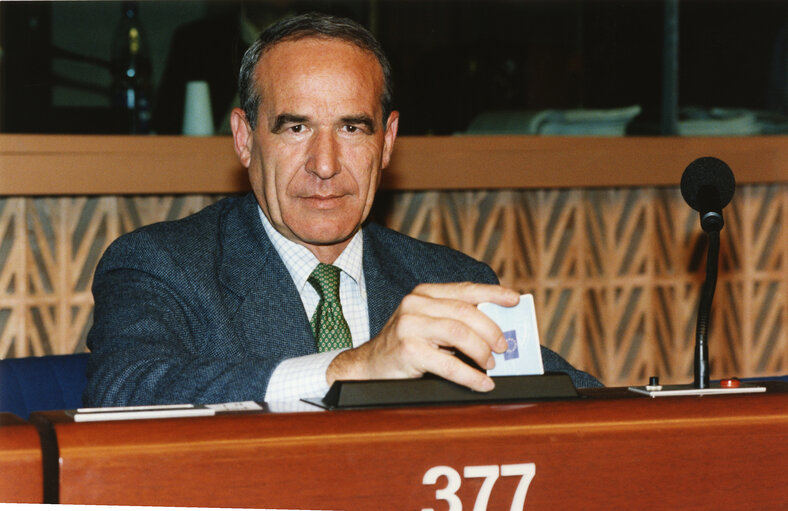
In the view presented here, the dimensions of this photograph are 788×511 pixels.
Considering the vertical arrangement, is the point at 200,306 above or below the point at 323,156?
below

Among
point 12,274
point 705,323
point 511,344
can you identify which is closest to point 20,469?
point 511,344

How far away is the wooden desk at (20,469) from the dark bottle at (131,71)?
1.97m

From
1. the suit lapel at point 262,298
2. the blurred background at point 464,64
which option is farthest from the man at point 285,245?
the blurred background at point 464,64

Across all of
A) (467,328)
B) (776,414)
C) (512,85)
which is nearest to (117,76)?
(512,85)

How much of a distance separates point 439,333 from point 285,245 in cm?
68

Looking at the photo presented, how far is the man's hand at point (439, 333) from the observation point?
1062 millimetres

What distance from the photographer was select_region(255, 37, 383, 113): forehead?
64.6 inches

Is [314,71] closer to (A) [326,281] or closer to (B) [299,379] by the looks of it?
(A) [326,281]

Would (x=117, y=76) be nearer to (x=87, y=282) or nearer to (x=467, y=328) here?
(x=87, y=282)

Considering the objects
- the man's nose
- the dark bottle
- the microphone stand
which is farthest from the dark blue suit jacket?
the dark bottle

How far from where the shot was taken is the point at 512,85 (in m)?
3.54

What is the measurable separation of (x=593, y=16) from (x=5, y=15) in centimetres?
190

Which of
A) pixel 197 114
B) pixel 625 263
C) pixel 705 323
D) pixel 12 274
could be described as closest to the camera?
pixel 705 323

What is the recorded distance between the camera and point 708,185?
1.21 meters
